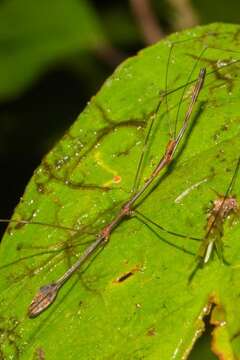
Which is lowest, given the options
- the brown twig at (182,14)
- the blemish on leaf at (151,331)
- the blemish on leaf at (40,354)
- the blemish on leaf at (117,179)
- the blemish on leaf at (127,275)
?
the blemish on leaf at (151,331)

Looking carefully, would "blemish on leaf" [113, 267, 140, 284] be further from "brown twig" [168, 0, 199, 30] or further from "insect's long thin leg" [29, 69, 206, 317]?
"brown twig" [168, 0, 199, 30]

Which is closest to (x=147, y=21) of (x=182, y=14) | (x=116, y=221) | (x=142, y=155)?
(x=182, y=14)

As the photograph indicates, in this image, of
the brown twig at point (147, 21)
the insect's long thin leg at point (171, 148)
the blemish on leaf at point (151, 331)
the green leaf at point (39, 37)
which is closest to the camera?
the blemish on leaf at point (151, 331)

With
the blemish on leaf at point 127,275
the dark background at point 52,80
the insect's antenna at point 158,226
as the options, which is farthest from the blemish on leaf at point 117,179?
the dark background at point 52,80

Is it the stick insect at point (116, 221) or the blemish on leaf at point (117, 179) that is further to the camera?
the blemish on leaf at point (117, 179)

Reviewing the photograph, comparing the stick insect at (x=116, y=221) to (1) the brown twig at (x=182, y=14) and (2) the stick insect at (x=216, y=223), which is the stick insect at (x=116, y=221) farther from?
(1) the brown twig at (x=182, y=14)

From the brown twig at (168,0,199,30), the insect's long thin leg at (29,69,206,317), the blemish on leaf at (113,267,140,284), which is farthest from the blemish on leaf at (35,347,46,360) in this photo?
the brown twig at (168,0,199,30)

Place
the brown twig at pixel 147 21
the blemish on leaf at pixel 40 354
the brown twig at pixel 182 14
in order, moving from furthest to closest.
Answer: the brown twig at pixel 147 21 → the brown twig at pixel 182 14 → the blemish on leaf at pixel 40 354

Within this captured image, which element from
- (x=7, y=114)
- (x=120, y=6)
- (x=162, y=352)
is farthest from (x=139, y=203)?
(x=120, y=6)

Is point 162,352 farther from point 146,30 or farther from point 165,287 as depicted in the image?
point 146,30
